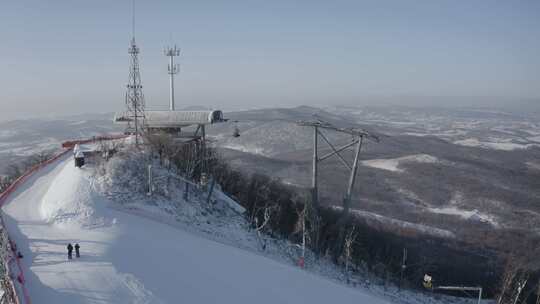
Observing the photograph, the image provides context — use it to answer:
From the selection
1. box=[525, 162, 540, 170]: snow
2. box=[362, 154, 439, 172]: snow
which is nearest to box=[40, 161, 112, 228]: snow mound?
box=[362, 154, 439, 172]: snow

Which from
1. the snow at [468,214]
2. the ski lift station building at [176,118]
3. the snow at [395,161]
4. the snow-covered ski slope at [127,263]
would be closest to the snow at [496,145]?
the snow at [395,161]

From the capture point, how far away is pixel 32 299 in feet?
32.1

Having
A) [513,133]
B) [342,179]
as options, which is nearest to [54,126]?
[342,179]

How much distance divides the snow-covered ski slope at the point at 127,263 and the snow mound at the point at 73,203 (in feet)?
0.14

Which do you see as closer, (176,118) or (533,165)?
(176,118)

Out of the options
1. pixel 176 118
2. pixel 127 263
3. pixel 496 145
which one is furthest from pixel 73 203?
pixel 496 145

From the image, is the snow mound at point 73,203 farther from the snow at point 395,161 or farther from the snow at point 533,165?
the snow at point 533,165

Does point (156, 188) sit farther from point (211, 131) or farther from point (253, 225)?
point (211, 131)

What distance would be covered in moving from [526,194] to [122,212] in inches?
2147

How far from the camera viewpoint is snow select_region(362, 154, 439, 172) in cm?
6188

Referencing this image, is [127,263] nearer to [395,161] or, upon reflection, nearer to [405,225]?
[405,225]

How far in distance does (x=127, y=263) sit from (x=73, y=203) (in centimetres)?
558

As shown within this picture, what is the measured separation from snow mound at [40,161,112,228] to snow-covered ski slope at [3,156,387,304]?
1.7 inches

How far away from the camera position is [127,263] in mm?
11914
